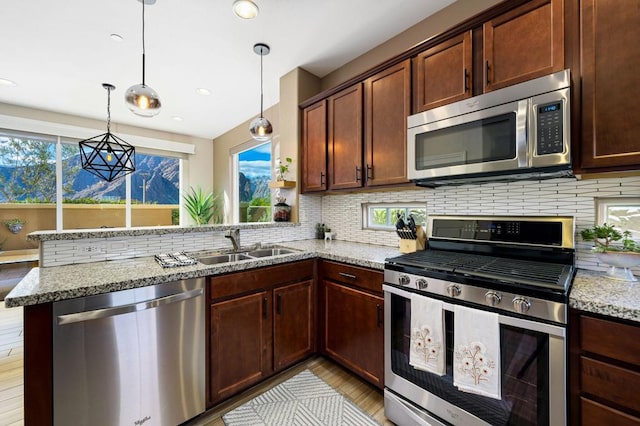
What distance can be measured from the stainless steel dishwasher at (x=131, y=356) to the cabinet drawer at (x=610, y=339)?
1.82 metres

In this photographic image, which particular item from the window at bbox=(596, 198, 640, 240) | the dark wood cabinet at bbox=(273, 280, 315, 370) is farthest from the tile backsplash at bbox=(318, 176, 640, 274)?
the dark wood cabinet at bbox=(273, 280, 315, 370)

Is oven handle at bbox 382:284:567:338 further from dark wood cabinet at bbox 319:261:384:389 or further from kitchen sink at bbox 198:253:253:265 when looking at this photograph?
kitchen sink at bbox 198:253:253:265

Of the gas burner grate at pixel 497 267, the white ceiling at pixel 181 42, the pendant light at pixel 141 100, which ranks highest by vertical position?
the white ceiling at pixel 181 42

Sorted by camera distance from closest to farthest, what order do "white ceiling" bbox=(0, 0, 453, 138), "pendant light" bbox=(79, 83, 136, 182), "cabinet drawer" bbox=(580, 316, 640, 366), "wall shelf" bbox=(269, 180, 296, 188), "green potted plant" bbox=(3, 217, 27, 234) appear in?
"cabinet drawer" bbox=(580, 316, 640, 366)
"white ceiling" bbox=(0, 0, 453, 138)
"wall shelf" bbox=(269, 180, 296, 188)
"pendant light" bbox=(79, 83, 136, 182)
"green potted plant" bbox=(3, 217, 27, 234)

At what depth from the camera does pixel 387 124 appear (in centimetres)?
210

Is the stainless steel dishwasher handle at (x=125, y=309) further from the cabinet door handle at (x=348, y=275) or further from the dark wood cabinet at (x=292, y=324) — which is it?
the cabinet door handle at (x=348, y=275)

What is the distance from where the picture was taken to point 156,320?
4.66ft

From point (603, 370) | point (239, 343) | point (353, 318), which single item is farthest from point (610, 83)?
point (239, 343)

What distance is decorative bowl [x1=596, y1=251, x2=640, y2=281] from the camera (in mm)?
1228

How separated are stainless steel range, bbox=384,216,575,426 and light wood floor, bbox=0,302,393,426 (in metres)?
0.23

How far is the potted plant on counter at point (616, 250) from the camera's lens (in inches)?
48.9

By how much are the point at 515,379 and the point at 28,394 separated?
6.95 feet

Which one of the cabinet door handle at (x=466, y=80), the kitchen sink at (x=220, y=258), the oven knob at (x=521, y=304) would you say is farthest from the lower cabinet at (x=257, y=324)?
the cabinet door handle at (x=466, y=80)

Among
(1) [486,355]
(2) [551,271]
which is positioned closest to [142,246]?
(1) [486,355]
